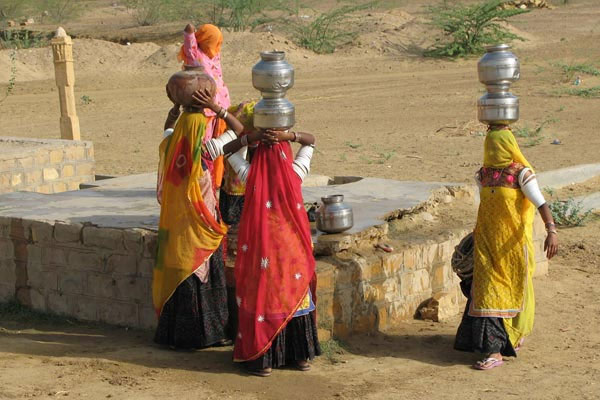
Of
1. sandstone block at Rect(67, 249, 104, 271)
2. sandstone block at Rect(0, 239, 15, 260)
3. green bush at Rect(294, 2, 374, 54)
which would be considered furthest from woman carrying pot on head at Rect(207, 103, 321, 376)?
green bush at Rect(294, 2, 374, 54)

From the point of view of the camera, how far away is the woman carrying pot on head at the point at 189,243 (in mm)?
5172

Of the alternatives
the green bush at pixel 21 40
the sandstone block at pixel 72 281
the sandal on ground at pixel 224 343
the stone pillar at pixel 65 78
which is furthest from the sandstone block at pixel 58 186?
the green bush at pixel 21 40

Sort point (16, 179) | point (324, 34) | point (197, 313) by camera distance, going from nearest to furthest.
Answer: point (197, 313) → point (16, 179) → point (324, 34)

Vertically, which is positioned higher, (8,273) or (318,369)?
(8,273)

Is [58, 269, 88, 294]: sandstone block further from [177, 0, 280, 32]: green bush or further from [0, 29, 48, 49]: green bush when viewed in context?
[177, 0, 280, 32]: green bush

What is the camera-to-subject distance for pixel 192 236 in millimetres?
5203

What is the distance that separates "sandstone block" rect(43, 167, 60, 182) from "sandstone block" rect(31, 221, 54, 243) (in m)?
3.32

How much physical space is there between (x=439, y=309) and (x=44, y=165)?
15.9 ft

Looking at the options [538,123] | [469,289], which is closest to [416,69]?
[538,123]

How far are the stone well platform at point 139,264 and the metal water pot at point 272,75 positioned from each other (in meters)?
1.16

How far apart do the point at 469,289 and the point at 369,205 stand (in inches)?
69.1

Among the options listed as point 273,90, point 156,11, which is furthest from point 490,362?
point 156,11

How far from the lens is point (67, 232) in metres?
6.20

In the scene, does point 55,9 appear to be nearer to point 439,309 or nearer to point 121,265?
point 121,265
